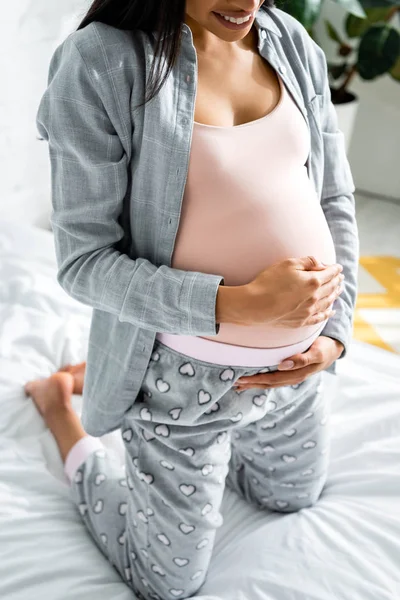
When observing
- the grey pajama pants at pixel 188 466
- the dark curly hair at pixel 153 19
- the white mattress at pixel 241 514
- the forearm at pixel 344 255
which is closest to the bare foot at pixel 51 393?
the white mattress at pixel 241 514

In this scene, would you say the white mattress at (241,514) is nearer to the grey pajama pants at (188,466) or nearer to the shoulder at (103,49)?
the grey pajama pants at (188,466)

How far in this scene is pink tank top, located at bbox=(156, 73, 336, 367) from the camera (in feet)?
2.55

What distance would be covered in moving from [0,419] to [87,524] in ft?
0.86

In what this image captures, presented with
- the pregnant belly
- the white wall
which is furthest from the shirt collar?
the white wall

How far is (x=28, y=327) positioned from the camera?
4.60ft

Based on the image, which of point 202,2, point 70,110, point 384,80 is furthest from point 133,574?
point 384,80

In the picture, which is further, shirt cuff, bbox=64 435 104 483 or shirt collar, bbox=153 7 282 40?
shirt cuff, bbox=64 435 104 483

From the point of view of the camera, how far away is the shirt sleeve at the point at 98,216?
735 mm

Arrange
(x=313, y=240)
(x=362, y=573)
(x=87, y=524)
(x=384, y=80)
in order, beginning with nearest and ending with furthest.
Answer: (x=313, y=240) → (x=362, y=573) → (x=87, y=524) → (x=384, y=80)

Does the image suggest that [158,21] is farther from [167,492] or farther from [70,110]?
[167,492]

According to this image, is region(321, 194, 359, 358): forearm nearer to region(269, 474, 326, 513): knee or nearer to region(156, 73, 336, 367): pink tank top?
region(156, 73, 336, 367): pink tank top

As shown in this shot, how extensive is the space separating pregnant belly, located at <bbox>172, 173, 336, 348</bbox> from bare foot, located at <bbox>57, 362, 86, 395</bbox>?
0.55m

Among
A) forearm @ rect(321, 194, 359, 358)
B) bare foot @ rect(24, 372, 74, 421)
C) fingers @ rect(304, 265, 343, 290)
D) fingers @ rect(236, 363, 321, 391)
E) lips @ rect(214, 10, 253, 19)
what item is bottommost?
bare foot @ rect(24, 372, 74, 421)

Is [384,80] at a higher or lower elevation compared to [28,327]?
higher
